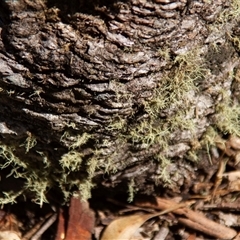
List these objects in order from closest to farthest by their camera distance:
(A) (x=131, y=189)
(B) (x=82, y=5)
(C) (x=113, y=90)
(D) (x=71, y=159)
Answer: (B) (x=82, y=5)
(C) (x=113, y=90)
(D) (x=71, y=159)
(A) (x=131, y=189)

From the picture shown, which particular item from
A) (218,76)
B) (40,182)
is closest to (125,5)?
(218,76)

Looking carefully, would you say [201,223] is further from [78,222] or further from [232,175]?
[78,222]

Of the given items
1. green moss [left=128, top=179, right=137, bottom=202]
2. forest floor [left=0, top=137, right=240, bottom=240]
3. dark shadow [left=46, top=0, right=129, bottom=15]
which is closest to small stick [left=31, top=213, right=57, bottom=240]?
forest floor [left=0, top=137, right=240, bottom=240]

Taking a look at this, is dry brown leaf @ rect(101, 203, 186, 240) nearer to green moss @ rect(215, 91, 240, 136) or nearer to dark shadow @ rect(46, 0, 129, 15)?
green moss @ rect(215, 91, 240, 136)

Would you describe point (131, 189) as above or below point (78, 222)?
above

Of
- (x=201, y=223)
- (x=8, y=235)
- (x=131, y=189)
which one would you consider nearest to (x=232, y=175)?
(x=201, y=223)

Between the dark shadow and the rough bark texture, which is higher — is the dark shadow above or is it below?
above
